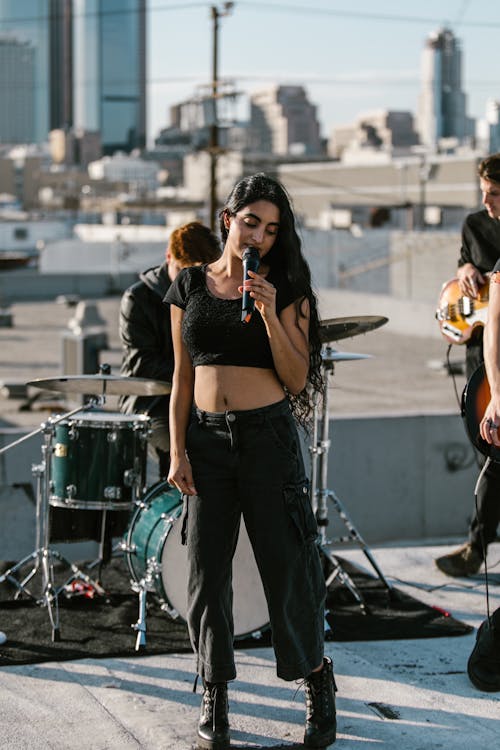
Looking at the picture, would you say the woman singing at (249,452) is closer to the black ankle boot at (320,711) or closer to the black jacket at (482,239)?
the black ankle boot at (320,711)

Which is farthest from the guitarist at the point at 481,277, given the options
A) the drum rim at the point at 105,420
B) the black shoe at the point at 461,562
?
the drum rim at the point at 105,420

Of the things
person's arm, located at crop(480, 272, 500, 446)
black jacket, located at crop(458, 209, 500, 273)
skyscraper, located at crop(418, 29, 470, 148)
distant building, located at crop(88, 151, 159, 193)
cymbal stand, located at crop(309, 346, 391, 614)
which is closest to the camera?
person's arm, located at crop(480, 272, 500, 446)

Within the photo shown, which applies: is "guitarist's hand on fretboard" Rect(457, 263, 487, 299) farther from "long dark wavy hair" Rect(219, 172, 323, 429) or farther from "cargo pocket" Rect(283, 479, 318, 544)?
"cargo pocket" Rect(283, 479, 318, 544)

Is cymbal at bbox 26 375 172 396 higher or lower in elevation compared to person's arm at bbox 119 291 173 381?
lower

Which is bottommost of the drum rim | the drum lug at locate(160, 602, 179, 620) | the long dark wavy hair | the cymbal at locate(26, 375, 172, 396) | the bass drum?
the drum lug at locate(160, 602, 179, 620)

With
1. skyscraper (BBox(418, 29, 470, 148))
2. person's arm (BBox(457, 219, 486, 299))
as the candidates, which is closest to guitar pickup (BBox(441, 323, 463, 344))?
person's arm (BBox(457, 219, 486, 299))

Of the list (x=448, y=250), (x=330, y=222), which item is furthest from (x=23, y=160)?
(x=448, y=250)

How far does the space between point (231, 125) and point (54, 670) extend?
33021 mm

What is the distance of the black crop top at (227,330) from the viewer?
4.63 metres

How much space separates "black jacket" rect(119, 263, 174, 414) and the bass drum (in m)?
0.87

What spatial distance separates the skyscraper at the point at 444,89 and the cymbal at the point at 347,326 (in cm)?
11948

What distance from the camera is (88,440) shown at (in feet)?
21.2

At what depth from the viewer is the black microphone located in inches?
171

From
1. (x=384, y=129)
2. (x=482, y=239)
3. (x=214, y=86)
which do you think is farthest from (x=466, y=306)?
(x=384, y=129)
